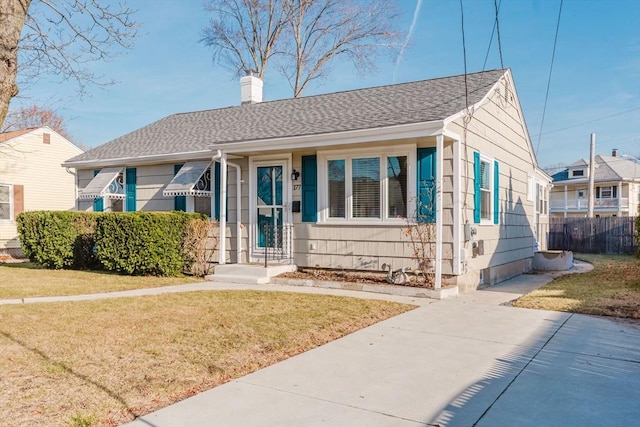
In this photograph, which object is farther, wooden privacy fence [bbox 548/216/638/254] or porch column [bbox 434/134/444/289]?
wooden privacy fence [bbox 548/216/638/254]

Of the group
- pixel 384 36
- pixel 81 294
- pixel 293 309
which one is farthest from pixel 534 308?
pixel 384 36

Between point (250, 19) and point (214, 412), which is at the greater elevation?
point (250, 19)

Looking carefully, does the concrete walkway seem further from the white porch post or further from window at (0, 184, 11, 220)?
window at (0, 184, 11, 220)

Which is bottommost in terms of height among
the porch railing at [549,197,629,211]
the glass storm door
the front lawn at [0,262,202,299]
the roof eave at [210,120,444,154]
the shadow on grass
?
the shadow on grass

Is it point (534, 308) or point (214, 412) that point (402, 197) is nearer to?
point (534, 308)

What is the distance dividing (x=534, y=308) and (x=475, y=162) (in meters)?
3.32

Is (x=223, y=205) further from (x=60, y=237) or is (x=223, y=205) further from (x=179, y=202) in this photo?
(x=60, y=237)

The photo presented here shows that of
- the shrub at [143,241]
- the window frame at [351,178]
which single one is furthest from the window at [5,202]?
the window frame at [351,178]

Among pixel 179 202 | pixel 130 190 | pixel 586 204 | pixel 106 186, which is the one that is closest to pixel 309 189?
pixel 179 202

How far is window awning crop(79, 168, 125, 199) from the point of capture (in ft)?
40.0

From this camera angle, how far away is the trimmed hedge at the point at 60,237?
11.5 metres

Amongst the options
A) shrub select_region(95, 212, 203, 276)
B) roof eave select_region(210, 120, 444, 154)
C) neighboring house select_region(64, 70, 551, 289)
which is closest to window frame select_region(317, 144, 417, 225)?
neighboring house select_region(64, 70, 551, 289)

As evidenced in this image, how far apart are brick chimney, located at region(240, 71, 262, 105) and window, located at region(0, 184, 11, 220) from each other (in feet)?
32.0

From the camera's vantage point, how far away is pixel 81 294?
8000mm
